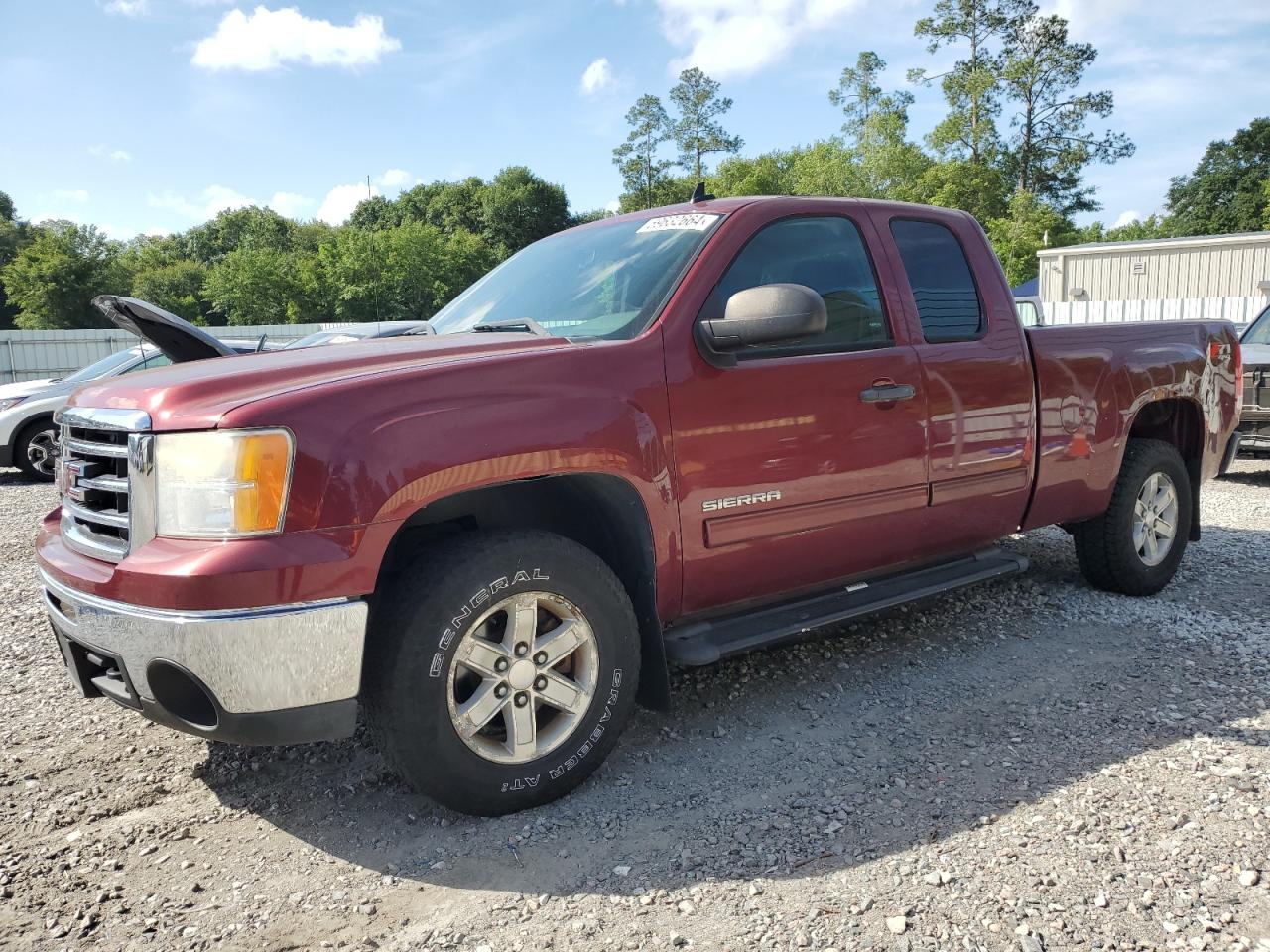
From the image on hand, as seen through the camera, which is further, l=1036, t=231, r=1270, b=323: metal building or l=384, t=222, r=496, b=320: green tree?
l=384, t=222, r=496, b=320: green tree

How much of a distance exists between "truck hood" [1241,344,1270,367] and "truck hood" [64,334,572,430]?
332 inches

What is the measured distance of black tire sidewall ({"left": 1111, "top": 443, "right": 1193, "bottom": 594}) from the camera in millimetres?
4945

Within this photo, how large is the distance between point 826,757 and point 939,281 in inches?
82.8

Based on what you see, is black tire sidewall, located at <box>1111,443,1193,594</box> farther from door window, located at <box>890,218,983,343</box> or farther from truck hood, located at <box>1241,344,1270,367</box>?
truck hood, located at <box>1241,344,1270,367</box>

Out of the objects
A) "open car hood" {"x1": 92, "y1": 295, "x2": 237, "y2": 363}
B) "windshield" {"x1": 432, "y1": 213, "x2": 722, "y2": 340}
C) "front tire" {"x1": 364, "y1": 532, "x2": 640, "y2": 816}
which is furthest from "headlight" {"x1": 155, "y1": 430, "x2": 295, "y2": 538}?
"windshield" {"x1": 432, "y1": 213, "x2": 722, "y2": 340}

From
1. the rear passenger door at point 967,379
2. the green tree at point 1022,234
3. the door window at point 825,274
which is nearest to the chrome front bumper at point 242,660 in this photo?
the door window at point 825,274

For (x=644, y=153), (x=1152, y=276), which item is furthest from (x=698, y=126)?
(x=1152, y=276)

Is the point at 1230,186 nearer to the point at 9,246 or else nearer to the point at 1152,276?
the point at 1152,276

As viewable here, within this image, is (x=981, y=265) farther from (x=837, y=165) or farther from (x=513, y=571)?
(x=837, y=165)

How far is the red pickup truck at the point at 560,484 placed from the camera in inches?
97.7

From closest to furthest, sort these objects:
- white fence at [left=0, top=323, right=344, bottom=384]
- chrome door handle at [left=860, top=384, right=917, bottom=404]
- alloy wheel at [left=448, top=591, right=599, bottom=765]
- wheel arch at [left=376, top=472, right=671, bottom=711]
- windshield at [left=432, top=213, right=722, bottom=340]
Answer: alloy wheel at [left=448, top=591, right=599, bottom=765], wheel arch at [left=376, top=472, right=671, bottom=711], windshield at [left=432, top=213, right=722, bottom=340], chrome door handle at [left=860, top=384, right=917, bottom=404], white fence at [left=0, top=323, right=344, bottom=384]

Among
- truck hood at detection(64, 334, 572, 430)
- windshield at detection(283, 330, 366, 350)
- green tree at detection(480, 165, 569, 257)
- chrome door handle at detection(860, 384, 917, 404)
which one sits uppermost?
green tree at detection(480, 165, 569, 257)

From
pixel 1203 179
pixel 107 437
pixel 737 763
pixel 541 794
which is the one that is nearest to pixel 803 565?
pixel 737 763

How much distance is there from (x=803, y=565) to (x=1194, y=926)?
5.37ft
